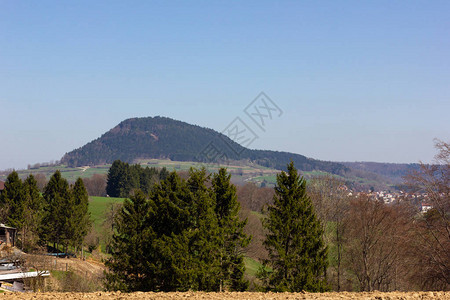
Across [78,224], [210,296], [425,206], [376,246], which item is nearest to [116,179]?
[78,224]

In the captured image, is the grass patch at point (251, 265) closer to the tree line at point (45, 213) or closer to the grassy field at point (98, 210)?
the tree line at point (45, 213)

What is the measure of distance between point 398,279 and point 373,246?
3515 mm

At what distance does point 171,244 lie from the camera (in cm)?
2300

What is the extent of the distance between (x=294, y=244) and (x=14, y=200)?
41.4 meters

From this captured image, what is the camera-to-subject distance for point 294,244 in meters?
24.1

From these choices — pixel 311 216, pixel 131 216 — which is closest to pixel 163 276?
pixel 131 216

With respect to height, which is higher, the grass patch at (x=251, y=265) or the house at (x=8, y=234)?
the house at (x=8, y=234)

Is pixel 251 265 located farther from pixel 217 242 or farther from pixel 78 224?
pixel 217 242

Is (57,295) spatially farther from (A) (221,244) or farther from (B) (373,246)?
(B) (373,246)

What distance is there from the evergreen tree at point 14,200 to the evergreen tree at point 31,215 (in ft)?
2.11

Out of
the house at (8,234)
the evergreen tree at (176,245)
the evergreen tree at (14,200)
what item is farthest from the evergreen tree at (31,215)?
the evergreen tree at (176,245)

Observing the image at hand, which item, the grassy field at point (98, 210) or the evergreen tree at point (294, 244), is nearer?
the evergreen tree at point (294, 244)

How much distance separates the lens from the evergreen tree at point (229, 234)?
24328mm

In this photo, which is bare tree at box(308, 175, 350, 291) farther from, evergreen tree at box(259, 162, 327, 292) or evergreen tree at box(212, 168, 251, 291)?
evergreen tree at box(212, 168, 251, 291)
